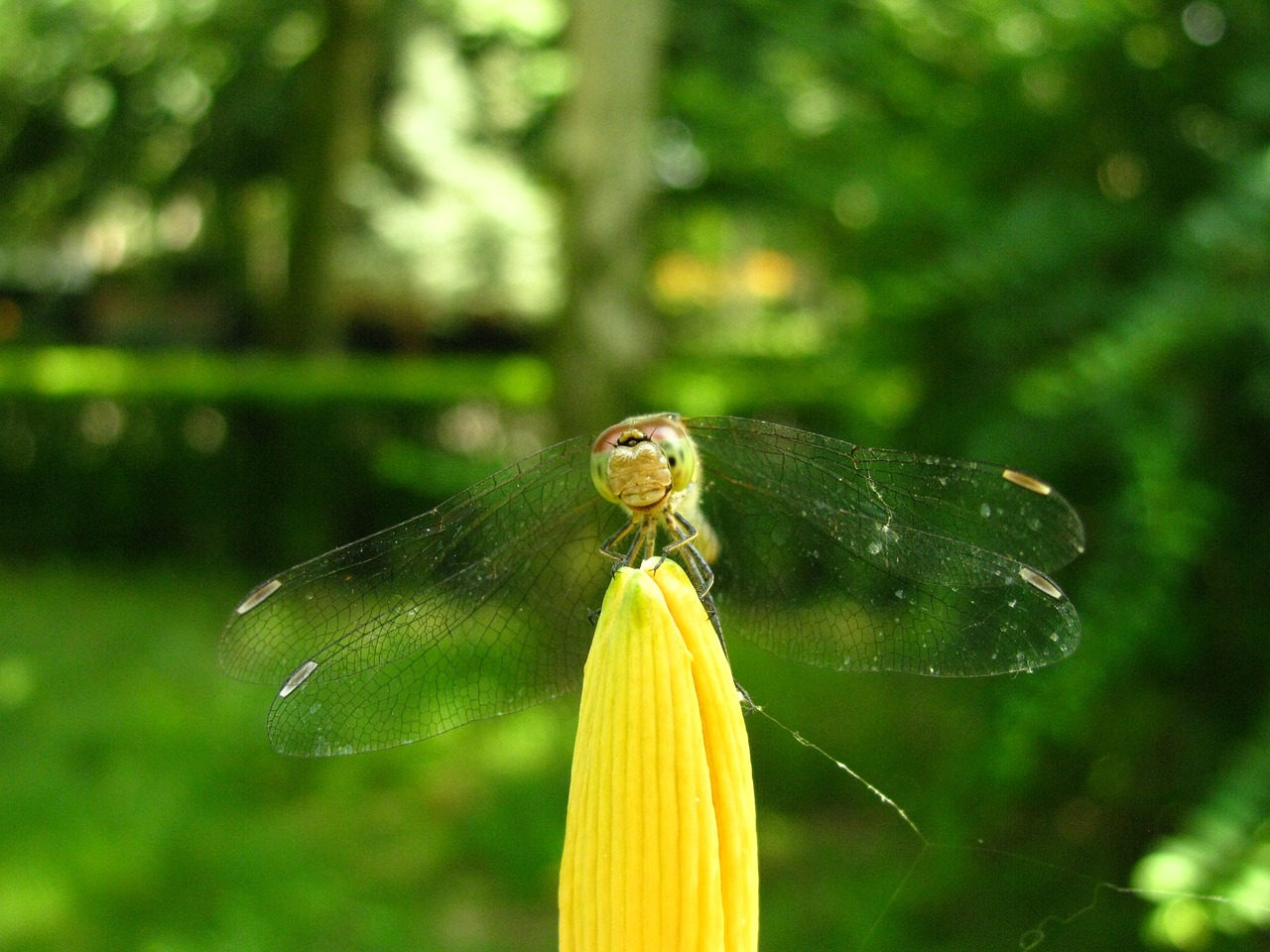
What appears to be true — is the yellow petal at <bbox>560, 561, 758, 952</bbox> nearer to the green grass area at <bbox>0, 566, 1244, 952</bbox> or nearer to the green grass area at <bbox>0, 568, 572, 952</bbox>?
the green grass area at <bbox>0, 566, 1244, 952</bbox>

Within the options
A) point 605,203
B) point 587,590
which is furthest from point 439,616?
point 605,203

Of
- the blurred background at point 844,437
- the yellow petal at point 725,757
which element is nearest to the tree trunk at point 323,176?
the blurred background at point 844,437

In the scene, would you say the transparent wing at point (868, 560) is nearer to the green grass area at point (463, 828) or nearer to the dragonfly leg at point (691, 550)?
the dragonfly leg at point (691, 550)

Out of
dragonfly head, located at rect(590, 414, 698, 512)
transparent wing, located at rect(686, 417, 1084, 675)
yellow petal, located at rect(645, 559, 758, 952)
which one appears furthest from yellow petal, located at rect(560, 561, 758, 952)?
transparent wing, located at rect(686, 417, 1084, 675)

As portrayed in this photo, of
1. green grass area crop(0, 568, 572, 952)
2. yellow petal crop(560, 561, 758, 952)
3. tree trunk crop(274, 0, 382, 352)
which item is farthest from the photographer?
tree trunk crop(274, 0, 382, 352)

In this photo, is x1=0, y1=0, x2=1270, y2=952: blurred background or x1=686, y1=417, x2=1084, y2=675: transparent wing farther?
x1=0, y1=0, x2=1270, y2=952: blurred background

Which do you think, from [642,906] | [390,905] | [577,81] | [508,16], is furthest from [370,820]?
[508,16]

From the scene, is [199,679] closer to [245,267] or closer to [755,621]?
[755,621]
